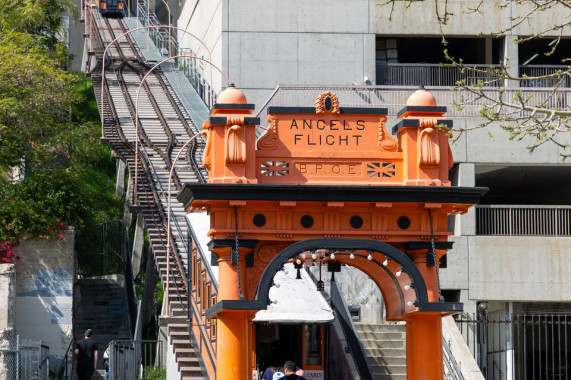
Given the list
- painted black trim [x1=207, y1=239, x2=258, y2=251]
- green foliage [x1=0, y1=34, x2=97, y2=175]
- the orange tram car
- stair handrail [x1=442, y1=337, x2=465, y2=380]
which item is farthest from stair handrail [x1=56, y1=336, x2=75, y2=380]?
the orange tram car

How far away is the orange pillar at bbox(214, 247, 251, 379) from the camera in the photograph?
17.5m

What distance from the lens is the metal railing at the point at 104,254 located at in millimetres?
32469

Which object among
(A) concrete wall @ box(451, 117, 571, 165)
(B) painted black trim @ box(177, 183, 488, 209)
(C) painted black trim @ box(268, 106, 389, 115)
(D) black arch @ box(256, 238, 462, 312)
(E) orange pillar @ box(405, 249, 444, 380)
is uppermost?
(A) concrete wall @ box(451, 117, 571, 165)

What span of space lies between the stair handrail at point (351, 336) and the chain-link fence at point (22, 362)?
254 inches

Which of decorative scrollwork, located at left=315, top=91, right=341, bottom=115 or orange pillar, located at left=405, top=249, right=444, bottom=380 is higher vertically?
decorative scrollwork, located at left=315, top=91, right=341, bottom=115

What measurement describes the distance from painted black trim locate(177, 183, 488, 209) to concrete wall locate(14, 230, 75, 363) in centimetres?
1042

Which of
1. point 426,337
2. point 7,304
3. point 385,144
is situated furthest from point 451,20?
point 426,337

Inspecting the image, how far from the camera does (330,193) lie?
17594 millimetres

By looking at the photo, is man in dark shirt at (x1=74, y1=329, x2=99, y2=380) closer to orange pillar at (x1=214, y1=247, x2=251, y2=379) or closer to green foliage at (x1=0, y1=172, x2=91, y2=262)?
green foliage at (x1=0, y1=172, x2=91, y2=262)

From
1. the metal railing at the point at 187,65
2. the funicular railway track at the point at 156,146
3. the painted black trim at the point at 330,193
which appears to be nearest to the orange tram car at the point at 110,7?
the metal railing at the point at 187,65

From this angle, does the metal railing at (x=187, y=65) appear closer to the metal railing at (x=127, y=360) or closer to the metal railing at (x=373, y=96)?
the metal railing at (x=373, y=96)

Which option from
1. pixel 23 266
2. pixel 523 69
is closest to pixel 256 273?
pixel 23 266

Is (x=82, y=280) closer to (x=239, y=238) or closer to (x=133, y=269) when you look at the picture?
(x=133, y=269)

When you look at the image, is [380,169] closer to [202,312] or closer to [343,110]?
[343,110]
